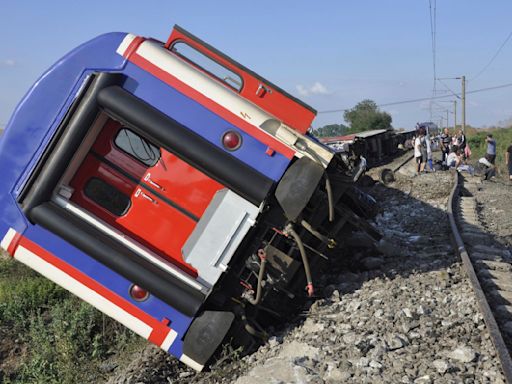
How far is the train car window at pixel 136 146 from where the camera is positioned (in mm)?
5016

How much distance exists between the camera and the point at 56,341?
20.7 feet

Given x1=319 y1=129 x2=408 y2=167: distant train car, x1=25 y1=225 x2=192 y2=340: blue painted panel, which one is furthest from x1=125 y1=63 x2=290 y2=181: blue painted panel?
x1=319 y1=129 x2=408 y2=167: distant train car

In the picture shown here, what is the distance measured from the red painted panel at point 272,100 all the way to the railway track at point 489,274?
223 cm

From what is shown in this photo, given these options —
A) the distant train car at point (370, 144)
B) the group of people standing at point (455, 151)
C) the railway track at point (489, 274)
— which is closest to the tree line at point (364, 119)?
the distant train car at point (370, 144)

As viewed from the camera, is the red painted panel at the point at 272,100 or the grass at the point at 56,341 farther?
the grass at the point at 56,341

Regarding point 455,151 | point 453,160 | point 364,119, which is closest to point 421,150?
point 453,160

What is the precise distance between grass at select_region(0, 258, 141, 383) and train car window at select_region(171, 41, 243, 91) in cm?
302

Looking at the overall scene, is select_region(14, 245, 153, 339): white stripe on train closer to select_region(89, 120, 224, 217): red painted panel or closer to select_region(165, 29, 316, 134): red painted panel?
select_region(89, 120, 224, 217): red painted panel

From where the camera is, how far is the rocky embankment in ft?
12.6

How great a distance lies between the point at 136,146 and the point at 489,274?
13.6 feet

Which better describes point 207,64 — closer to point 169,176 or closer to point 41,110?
point 169,176

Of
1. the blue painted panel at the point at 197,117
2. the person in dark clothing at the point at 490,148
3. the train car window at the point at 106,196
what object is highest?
the person in dark clothing at the point at 490,148

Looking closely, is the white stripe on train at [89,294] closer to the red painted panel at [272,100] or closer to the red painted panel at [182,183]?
the red painted panel at [182,183]

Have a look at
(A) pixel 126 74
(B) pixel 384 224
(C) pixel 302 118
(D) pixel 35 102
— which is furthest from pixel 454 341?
(B) pixel 384 224
